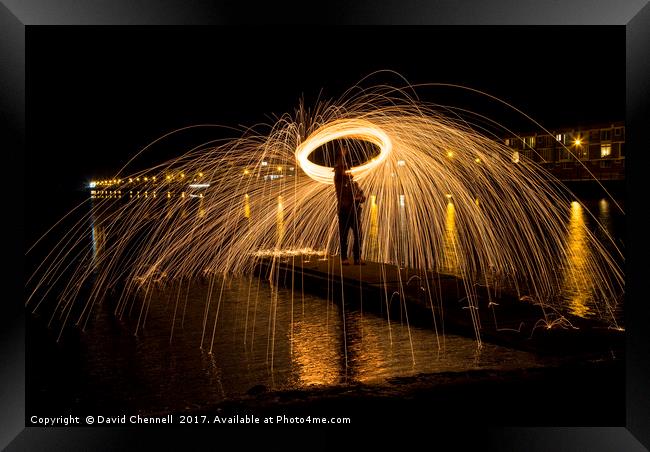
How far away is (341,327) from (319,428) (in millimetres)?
4246

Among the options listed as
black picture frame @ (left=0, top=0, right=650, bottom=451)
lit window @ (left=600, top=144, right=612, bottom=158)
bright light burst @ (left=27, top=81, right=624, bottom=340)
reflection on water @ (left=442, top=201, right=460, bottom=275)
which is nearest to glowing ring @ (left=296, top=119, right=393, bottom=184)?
bright light burst @ (left=27, top=81, right=624, bottom=340)

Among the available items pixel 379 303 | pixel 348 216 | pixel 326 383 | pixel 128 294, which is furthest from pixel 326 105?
pixel 326 383

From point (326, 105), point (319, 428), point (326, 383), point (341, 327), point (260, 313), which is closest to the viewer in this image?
point (319, 428)

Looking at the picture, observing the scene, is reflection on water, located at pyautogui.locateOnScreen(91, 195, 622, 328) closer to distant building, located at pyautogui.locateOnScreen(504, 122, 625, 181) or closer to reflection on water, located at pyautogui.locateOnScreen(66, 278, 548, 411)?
reflection on water, located at pyautogui.locateOnScreen(66, 278, 548, 411)

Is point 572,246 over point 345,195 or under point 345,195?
under

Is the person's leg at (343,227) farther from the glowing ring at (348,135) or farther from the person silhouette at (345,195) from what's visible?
the glowing ring at (348,135)
